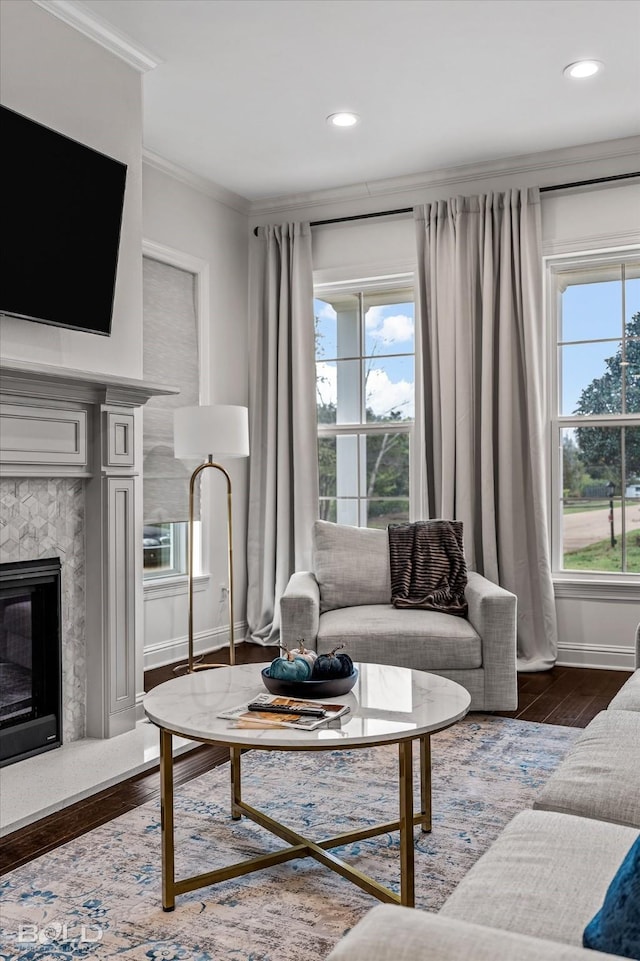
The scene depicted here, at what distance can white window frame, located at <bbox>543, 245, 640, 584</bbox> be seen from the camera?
14.9ft

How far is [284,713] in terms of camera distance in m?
2.04

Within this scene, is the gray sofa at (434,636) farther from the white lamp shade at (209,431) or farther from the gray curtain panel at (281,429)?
the gray curtain panel at (281,429)

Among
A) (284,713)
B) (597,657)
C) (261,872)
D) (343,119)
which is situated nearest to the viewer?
(284,713)

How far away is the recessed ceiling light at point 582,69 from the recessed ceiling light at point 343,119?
103 cm

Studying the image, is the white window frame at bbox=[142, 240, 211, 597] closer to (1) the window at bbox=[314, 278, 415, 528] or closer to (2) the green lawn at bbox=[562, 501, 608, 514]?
(1) the window at bbox=[314, 278, 415, 528]

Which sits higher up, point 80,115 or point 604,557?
point 80,115

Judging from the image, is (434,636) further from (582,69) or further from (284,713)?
(582,69)

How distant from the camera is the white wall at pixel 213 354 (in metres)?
4.57

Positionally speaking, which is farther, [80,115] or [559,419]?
[559,419]

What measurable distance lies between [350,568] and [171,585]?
1.16 metres

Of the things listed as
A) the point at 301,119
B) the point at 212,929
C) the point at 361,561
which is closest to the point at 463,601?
the point at 361,561

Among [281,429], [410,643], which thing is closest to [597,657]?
[410,643]

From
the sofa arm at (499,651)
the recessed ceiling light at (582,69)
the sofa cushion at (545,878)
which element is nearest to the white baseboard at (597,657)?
the sofa arm at (499,651)

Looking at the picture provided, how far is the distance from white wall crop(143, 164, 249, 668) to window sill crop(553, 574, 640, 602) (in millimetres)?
2007
